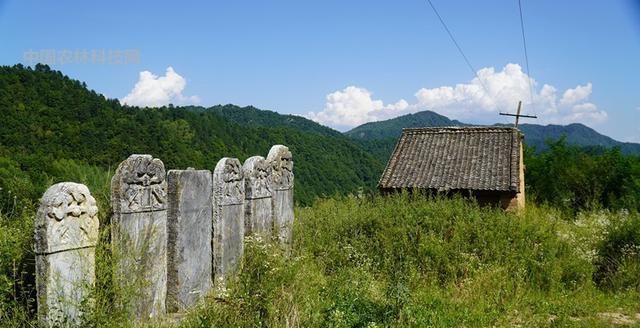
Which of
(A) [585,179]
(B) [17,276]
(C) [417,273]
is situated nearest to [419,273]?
(C) [417,273]

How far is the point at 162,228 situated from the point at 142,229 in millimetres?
361

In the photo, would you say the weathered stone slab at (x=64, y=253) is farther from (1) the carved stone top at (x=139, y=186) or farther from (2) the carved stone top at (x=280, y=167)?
(2) the carved stone top at (x=280, y=167)

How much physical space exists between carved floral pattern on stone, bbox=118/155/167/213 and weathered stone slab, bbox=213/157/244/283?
1.07 metres

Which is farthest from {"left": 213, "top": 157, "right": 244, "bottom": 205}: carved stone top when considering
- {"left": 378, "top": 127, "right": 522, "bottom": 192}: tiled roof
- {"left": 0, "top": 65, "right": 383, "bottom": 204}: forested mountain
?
{"left": 378, "top": 127, "right": 522, "bottom": 192}: tiled roof

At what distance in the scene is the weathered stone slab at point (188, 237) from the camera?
6.36 m

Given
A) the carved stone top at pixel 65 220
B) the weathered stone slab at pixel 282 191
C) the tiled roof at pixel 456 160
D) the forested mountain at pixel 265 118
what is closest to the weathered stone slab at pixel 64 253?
the carved stone top at pixel 65 220

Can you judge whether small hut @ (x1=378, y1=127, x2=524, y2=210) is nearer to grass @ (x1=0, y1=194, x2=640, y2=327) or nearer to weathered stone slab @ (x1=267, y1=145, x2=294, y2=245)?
grass @ (x1=0, y1=194, x2=640, y2=327)

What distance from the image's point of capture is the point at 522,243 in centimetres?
956

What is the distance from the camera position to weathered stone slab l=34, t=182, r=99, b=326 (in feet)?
14.9

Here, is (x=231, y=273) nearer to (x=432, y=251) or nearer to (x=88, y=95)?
(x=432, y=251)

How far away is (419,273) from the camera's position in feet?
28.6

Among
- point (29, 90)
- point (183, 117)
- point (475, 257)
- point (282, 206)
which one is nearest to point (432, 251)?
point (475, 257)

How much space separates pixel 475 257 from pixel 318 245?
2926 mm

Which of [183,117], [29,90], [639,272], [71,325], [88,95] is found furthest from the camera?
[183,117]
